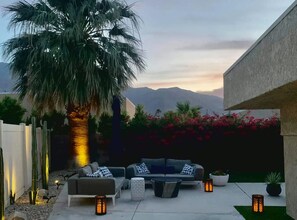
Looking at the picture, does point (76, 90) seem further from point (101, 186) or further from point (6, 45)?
point (101, 186)

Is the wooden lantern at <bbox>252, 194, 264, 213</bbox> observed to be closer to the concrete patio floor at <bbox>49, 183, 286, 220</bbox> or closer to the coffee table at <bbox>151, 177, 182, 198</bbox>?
the concrete patio floor at <bbox>49, 183, 286, 220</bbox>

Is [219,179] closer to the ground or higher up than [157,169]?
closer to the ground

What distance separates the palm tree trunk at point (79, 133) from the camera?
16.6m

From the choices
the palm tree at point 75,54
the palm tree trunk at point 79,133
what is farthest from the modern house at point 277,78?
the palm tree trunk at point 79,133

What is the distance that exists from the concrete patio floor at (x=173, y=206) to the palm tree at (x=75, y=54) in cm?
415

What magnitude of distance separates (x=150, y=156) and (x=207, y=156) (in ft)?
8.20

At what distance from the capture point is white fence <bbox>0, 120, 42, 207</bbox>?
10.4 meters

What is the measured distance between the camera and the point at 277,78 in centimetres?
555

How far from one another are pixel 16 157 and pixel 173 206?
473cm

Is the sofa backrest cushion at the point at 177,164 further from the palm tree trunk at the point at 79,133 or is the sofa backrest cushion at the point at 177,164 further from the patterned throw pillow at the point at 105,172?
the palm tree trunk at the point at 79,133

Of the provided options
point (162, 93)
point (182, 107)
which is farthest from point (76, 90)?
point (162, 93)

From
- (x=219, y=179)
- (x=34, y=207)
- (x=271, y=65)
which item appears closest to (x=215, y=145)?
(x=219, y=179)

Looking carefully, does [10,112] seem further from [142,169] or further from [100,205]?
[100,205]

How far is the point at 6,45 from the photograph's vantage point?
52.5 feet
